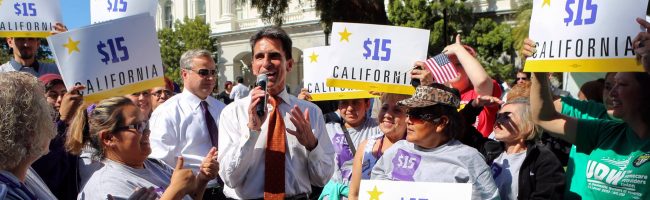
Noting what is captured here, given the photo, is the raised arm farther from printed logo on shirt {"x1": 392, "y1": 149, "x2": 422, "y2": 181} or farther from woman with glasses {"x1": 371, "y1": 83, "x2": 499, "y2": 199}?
printed logo on shirt {"x1": 392, "y1": 149, "x2": 422, "y2": 181}

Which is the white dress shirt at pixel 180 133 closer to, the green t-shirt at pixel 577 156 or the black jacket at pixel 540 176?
the black jacket at pixel 540 176

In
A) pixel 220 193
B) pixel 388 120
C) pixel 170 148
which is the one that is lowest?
pixel 220 193

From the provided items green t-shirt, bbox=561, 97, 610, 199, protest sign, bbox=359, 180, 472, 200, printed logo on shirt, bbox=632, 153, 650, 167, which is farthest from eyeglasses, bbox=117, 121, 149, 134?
printed logo on shirt, bbox=632, 153, 650, 167

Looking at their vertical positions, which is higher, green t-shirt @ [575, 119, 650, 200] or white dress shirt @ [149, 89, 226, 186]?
green t-shirt @ [575, 119, 650, 200]

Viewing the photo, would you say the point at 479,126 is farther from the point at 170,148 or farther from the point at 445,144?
the point at 170,148

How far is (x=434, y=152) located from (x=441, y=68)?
1.31 meters

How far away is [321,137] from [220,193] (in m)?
1.35

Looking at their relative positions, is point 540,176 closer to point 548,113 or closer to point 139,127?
point 548,113

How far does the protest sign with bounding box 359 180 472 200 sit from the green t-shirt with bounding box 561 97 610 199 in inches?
25.6

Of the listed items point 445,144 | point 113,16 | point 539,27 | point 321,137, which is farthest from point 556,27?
point 113,16

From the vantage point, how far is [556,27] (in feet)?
11.7

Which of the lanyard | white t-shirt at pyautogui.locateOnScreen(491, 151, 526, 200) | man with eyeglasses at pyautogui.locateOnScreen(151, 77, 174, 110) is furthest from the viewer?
man with eyeglasses at pyautogui.locateOnScreen(151, 77, 174, 110)

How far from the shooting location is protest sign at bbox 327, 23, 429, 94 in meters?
5.12

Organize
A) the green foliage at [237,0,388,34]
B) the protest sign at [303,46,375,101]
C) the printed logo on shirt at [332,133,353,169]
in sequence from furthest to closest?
the green foliage at [237,0,388,34] → the protest sign at [303,46,375,101] → the printed logo on shirt at [332,133,353,169]
